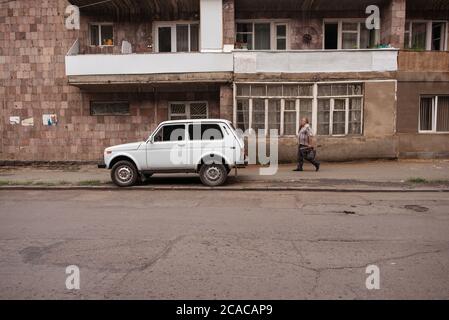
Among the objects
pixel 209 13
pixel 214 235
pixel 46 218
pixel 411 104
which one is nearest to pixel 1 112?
pixel 209 13

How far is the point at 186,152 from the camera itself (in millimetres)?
11711

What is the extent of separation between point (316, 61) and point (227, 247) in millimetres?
12680

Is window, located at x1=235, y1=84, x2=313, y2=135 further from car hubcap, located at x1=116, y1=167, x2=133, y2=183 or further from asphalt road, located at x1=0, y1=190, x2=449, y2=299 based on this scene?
asphalt road, located at x1=0, y1=190, x2=449, y2=299

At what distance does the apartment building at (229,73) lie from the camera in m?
16.8

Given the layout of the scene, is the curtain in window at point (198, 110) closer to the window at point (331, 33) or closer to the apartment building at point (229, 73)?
the apartment building at point (229, 73)

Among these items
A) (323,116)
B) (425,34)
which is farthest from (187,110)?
(425,34)

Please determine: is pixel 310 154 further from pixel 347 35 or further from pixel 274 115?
pixel 347 35

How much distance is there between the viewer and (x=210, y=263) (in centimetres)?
514

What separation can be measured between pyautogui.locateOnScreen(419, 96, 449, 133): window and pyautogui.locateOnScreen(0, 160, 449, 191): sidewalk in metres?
2.09

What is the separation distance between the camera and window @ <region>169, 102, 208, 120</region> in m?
18.5

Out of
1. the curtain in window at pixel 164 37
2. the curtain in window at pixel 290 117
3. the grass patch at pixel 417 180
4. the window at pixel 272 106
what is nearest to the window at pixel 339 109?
the window at pixel 272 106

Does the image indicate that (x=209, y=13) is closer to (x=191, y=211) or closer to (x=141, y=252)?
(x=191, y=211)

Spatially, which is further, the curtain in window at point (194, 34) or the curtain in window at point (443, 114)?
the curtain in window at point (194, 34)

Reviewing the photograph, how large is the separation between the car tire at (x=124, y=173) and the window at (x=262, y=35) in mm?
9305
